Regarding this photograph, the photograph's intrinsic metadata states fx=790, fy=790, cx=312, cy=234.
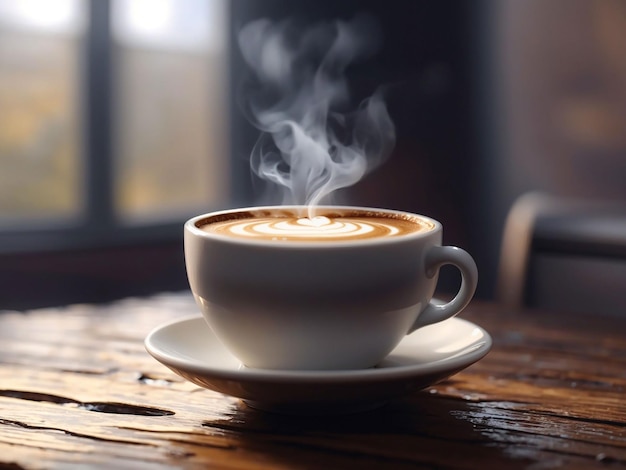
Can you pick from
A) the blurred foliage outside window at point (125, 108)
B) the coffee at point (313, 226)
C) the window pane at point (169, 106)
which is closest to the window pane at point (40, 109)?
the blurred foliage outside window at point (125, 108)

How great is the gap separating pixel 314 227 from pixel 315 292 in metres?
0.12

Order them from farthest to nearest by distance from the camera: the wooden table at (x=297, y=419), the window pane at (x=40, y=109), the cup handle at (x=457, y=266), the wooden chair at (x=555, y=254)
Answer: the window pane at (x=40, y=109) → the wooden chair at (x=555, y=254) → the cup handle at (x=457, y=266) → the wooden table at (x=297, y=419)

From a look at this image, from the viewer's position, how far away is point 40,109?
2.91 metres

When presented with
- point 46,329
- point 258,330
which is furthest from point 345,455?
point 46,329

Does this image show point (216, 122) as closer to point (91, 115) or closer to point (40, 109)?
point (91, 115)

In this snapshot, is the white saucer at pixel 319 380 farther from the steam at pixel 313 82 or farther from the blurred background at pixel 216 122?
the blurred background at pixel 216 122

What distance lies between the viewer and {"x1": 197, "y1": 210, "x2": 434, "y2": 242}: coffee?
28.0 inches

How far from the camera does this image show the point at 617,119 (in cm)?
289

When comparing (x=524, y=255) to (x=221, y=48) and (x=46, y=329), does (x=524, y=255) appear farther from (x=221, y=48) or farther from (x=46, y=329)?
(x=221, y=48)

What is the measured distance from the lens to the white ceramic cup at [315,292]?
641 mm

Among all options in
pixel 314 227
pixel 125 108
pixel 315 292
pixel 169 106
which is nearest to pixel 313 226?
pixel 314 227

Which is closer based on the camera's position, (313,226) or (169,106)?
(313,226)

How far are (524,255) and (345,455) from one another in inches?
62.0

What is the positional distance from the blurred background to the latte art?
2230mm
